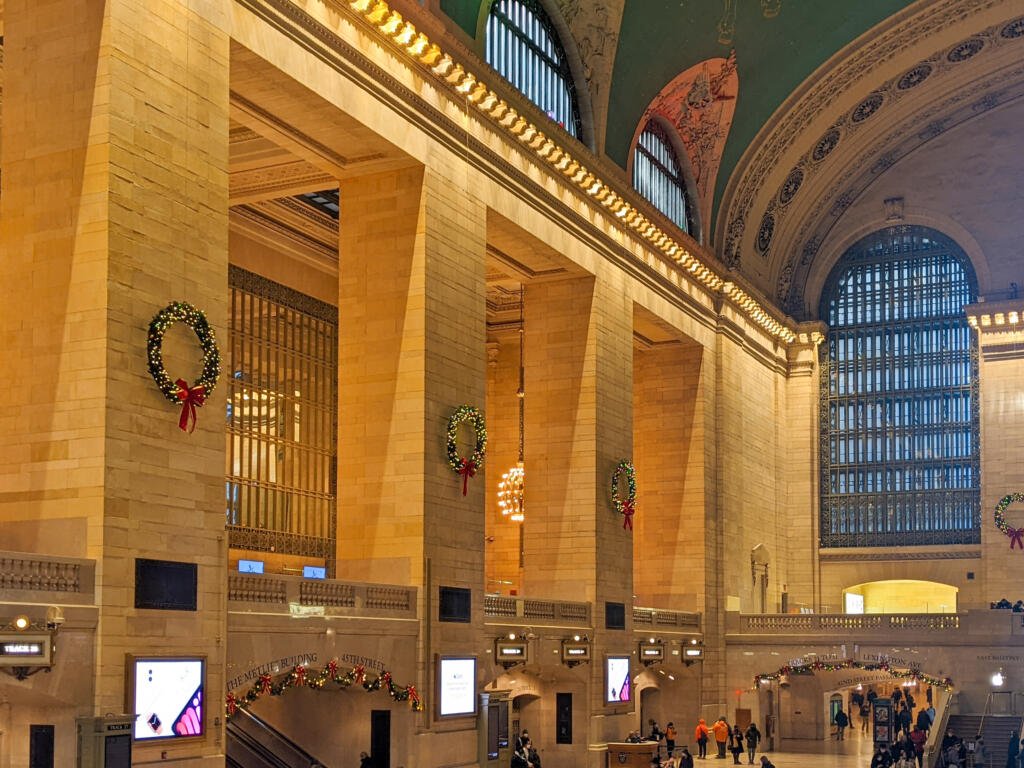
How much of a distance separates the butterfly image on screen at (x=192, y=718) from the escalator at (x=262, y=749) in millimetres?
5241

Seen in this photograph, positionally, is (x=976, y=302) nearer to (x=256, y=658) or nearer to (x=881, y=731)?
(x=881, y=731)

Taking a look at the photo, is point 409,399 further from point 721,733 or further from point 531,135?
point 721,733

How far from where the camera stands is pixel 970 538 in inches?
1578

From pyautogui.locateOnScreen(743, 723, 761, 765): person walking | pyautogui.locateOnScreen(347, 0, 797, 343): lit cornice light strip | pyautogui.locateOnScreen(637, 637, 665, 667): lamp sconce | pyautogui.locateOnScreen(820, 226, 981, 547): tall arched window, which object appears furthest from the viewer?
pyautogui.locateOnScreen(820, 226, 981, 547): tall arched window

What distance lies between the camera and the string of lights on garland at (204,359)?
16.4 metres

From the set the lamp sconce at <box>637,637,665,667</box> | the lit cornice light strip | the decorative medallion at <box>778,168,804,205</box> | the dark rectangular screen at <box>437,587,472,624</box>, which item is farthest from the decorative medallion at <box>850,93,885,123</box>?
the dark rectangular screen at <box>437,587,472,624</box>

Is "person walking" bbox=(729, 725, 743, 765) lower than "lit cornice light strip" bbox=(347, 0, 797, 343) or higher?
lower

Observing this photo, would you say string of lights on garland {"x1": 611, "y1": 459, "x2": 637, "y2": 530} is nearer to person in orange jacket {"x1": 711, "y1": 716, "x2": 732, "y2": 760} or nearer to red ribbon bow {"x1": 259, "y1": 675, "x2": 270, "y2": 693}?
person in orange jacket {"x1": 711, "y1": 716, "x2": 732, "y2": 760}

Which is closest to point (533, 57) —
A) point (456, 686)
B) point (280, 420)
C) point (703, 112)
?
point (703, 112)

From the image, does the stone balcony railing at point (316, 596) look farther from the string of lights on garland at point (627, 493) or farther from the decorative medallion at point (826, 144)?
the decorative medallion at point (826, 144)

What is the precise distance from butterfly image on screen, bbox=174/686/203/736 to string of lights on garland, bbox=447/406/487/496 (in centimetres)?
721

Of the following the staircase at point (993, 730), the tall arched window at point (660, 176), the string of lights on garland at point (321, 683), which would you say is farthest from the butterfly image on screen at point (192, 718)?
the staircase at point (993, 730)

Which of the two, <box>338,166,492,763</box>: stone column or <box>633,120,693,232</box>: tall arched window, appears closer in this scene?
<box>338,166,492,763</box>: stone column

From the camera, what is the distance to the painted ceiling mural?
32406mm
